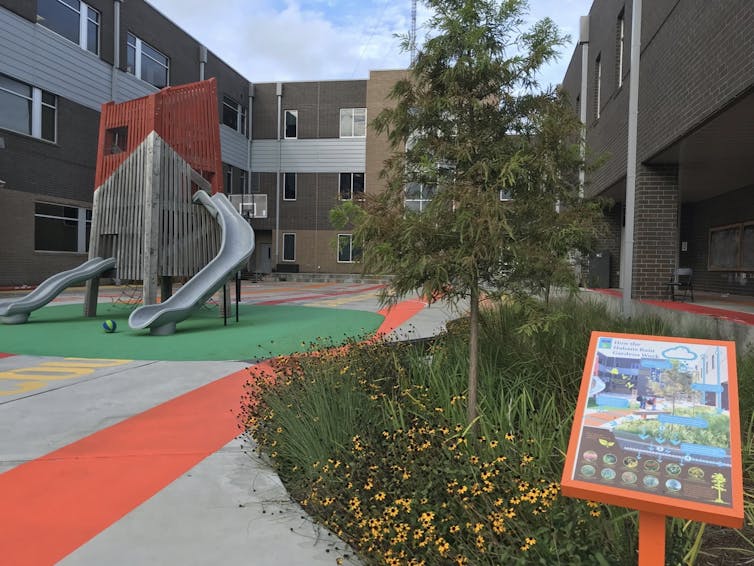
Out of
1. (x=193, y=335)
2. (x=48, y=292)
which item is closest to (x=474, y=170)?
(x=193, y=335)

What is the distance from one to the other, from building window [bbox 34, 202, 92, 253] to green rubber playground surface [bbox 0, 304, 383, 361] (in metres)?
8.53

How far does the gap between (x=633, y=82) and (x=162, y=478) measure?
9.66 meters

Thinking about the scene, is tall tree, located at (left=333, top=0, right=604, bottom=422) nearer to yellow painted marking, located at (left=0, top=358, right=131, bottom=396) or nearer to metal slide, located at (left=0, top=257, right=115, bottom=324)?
yellow painted marking, located at (left=0, top=358, right=131, bottom=396)

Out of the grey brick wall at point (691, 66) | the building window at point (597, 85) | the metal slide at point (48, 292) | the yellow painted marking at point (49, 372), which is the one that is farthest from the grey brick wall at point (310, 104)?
the yellow painted marking at point (49, 372)

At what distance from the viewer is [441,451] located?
124 inches

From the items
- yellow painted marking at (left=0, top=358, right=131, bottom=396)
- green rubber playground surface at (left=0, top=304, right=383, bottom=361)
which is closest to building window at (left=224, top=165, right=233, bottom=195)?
green rubber playground surface at (left=0, top=304, right=383, bottom=361)

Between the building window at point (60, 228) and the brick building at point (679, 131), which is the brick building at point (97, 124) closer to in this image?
the building window at point (60, 228)

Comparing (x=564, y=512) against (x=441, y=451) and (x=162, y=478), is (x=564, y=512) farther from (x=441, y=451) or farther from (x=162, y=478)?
(x=162, y=478)

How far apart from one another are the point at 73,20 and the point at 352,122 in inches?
757

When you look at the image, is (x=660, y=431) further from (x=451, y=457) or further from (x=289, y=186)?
(x=289, y=186)

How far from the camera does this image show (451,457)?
119 inches

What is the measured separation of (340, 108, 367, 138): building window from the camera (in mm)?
38531

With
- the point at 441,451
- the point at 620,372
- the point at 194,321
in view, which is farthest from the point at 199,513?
the point at 194,321

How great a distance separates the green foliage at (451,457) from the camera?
2428mm
